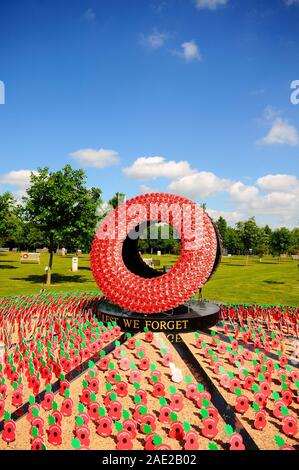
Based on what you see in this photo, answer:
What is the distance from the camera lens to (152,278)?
13516mm

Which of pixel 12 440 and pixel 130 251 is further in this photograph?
Result: pixel 130 251

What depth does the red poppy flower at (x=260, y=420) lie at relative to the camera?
7.53 metres

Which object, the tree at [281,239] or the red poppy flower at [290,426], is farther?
the tree at [281,239]

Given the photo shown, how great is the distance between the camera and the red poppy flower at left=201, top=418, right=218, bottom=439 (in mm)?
7121

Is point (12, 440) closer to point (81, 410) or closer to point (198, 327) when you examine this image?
point (81, 410)

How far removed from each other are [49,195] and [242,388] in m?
22.9

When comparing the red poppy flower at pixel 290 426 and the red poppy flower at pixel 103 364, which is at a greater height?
the red poppy flower at pixel 103 364

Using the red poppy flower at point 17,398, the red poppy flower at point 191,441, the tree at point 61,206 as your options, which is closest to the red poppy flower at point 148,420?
the red poppy flower at point 191,441

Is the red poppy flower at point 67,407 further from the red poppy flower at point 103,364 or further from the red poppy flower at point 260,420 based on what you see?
the red poppy flower at point 260,420

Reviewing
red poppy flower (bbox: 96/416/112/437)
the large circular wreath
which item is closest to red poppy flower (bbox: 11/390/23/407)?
red poppy flower (bbox: 96/416/112/437)

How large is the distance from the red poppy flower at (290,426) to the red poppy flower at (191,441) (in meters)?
2.00

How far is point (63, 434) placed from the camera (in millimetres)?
7203
